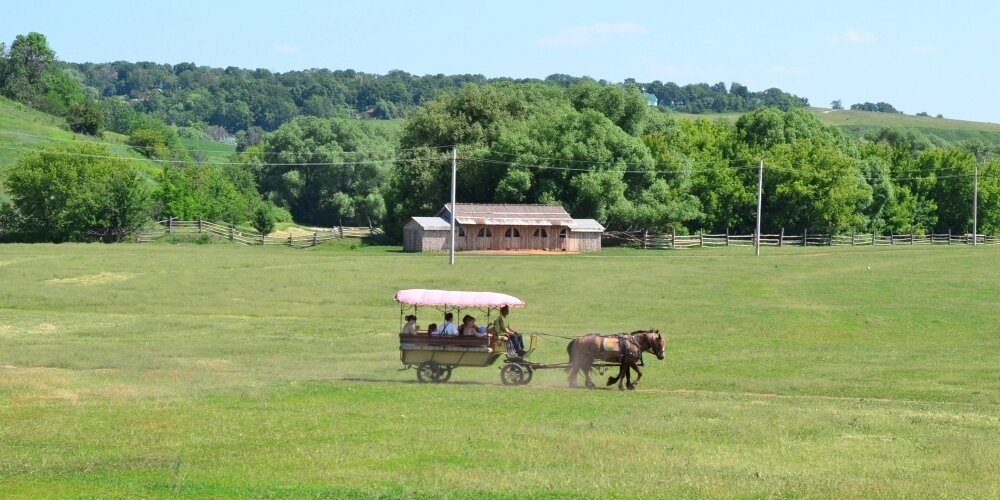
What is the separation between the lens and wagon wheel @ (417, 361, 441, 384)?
107 feet

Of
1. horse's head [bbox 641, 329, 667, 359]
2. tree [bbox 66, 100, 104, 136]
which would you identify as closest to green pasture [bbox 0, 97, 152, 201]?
tree [bbox 66, 100, 104, 136]

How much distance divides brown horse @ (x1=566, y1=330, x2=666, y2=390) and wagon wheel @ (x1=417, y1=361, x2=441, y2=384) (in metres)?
3.67

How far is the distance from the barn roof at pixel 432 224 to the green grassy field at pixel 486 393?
78.0 ft

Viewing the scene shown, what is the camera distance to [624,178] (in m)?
108

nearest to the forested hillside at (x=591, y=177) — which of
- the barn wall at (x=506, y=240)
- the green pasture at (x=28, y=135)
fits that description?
the barn wall at (x=506, y=240)

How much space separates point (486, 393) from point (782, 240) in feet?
286

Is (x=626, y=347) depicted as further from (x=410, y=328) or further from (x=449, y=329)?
(x=410, y=328)

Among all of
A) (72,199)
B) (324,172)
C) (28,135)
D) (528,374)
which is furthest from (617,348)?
(324,172)

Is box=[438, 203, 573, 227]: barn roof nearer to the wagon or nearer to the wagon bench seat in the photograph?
the wagon

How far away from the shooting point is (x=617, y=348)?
30.9 m

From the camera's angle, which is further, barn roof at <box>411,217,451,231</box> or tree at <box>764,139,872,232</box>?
tree at <box>764,139,872,232</box>

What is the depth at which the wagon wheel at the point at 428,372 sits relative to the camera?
32.6m

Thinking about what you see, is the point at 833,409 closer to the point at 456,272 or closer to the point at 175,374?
the point at 175,374

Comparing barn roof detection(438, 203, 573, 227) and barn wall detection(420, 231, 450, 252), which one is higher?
barn roof detection(438, 203, 573, 227)
